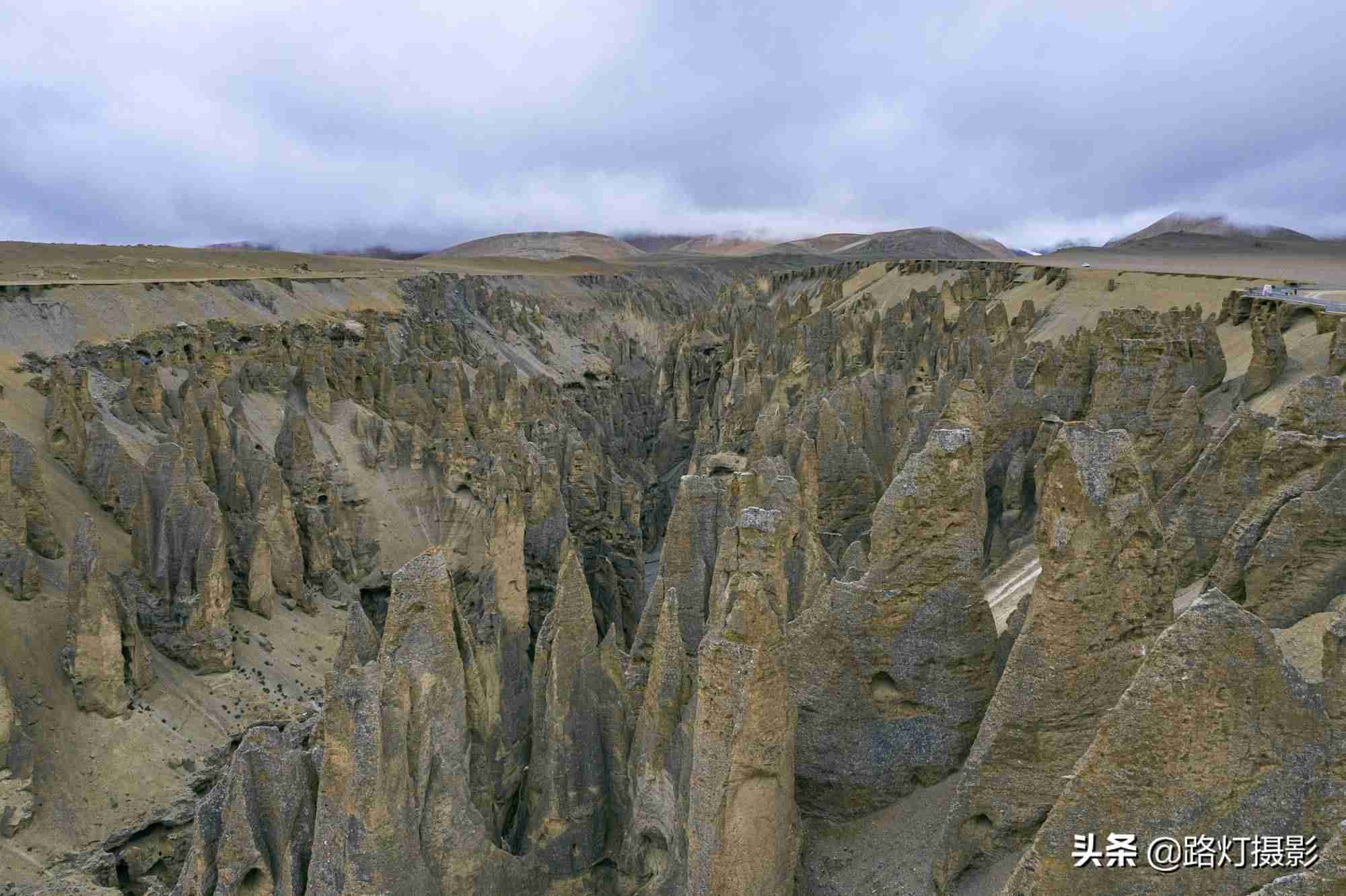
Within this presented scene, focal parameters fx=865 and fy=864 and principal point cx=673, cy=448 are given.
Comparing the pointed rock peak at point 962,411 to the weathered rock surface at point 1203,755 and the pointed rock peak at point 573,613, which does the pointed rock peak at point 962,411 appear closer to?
the pointed rock peak at point 573,613

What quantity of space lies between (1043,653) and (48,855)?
1909 cm

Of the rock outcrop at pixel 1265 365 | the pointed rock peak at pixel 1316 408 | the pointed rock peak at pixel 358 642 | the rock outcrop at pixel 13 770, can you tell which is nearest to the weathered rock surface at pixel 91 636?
the rock outcrop at pixel 13 770

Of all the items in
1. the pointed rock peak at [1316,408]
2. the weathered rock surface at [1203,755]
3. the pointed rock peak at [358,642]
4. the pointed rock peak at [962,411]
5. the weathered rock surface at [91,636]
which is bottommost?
the weathered rock surface at [91,636]

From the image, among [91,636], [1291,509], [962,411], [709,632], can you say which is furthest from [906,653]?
[91,636]

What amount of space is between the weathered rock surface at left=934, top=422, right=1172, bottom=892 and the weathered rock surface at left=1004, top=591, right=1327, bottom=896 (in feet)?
6.86

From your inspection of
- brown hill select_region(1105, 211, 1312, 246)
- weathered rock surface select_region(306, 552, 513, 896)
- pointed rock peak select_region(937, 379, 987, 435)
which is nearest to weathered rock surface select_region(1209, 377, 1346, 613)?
pointed rock peak select_region(937, 379, 987, 435)

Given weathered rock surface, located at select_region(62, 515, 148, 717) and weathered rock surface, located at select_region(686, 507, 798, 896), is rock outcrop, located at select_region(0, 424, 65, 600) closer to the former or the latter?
weathered rock surface, located at select_region(62, 515, 148, 717)

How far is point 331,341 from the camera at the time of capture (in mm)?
56844

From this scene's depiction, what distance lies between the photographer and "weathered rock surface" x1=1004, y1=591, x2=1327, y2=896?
511 cm

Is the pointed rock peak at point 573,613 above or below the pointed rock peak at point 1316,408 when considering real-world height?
below

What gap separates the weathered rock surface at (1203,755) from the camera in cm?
511

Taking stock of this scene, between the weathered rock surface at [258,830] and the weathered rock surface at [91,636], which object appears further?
the weathered rock surface at [91,636]

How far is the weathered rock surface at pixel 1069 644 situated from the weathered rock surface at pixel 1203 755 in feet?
6.86

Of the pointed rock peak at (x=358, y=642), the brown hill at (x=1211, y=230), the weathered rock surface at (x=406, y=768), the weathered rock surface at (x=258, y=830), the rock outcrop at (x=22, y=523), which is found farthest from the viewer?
the brown hill at (x=1211, y=230)
